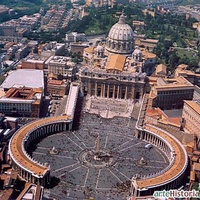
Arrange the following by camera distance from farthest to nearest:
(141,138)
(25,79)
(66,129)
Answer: (25,79)
(66,129)
(141,138)

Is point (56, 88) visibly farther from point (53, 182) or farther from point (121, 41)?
point (53, 182)

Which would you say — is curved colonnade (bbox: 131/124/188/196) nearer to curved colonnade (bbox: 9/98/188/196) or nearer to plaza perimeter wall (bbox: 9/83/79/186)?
curved colonnade (bbox: 9/98/188/196)

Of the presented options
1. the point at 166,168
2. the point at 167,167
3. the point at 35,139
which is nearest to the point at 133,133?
the point at 167,167

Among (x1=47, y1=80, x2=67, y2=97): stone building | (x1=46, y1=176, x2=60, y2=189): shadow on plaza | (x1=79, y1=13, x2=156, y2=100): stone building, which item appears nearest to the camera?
(x1=46, y1=176, x2=60, y2=189): shadow on plaza

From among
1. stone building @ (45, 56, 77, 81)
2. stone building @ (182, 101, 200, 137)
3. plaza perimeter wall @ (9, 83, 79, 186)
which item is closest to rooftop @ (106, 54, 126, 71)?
plaza perimeter wall @ (9, 83, 79, 186)

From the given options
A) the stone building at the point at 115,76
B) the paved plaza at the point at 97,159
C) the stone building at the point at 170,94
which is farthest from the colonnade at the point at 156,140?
the stone building at the point at 115,76

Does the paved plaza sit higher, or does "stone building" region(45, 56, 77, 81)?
"stone building" region(45, 56, 77, 81)

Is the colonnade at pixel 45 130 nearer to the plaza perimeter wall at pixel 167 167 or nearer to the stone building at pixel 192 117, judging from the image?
the plaza perimeter wall at pixel 167 167
